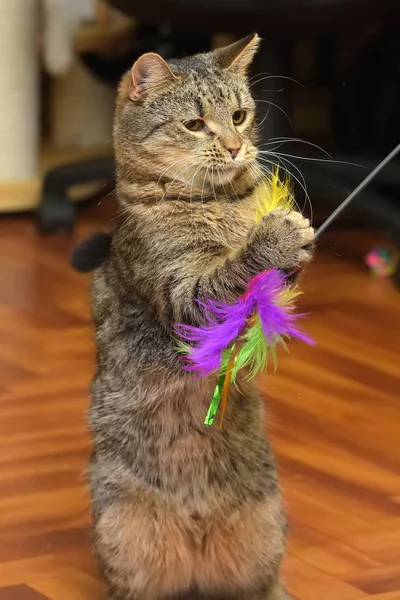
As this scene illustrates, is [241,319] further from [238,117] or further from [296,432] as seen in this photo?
[296,432]

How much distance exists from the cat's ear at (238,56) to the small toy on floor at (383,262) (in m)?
1.28

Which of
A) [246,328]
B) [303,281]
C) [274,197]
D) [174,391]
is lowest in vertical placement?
[303,281]

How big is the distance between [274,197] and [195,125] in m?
0.15

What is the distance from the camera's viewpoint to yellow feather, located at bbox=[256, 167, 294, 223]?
1377 mm

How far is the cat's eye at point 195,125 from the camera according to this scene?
1438 millimetres

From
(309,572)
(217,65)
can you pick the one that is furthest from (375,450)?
(217,65)

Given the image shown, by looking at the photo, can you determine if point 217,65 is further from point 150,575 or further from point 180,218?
point 150,575

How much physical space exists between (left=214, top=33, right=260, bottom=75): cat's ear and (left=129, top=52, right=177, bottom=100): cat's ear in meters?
0.08

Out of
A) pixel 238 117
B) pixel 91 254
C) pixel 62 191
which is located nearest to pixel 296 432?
pixel 91 254

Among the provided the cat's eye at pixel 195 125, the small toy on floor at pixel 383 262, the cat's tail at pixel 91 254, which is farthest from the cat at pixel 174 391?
the small toy on floor at pixel 383 262

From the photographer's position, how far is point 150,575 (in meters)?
1.47

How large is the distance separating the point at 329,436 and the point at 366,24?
3.47 ft

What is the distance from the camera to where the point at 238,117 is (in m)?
1.49

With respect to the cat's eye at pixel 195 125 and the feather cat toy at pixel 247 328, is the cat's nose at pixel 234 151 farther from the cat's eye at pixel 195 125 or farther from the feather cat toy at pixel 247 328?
the feather cat toy at pixel 247 328
